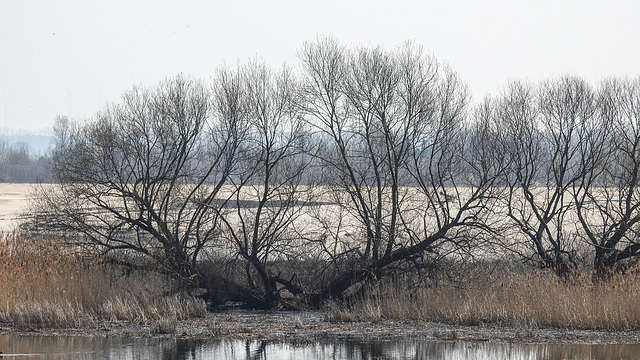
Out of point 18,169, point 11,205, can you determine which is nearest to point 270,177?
point 11,205

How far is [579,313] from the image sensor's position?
17.2m

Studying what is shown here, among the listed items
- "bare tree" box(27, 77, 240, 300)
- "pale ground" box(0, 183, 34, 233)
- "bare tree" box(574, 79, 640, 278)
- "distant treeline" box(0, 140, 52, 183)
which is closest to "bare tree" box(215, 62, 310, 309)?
"bare tree" box(27, 77, 240, 300)

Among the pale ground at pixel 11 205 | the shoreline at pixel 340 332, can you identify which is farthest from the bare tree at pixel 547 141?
the pale ground at pixel 11 205

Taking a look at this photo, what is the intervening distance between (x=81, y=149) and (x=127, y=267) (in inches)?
135

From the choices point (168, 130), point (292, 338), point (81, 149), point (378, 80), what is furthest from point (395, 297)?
point (81, 149)

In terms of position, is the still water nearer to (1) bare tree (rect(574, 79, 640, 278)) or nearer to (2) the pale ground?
(1) bare tree (rect(574, 79, 640, 278))

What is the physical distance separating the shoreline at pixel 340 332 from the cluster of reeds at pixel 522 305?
1.00 ft

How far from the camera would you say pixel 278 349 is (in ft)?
49.0

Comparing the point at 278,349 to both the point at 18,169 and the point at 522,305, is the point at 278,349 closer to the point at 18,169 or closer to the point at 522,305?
the point at 522,305

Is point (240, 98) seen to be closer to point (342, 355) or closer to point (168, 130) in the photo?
point (168, 130)

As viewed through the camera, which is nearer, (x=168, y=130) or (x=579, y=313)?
(x=579, y=313)

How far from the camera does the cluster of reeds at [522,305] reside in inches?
671

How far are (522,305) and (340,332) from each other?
415 centimetres

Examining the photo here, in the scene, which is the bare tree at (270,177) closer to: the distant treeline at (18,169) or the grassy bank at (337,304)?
the grassy bank at (337,304)
